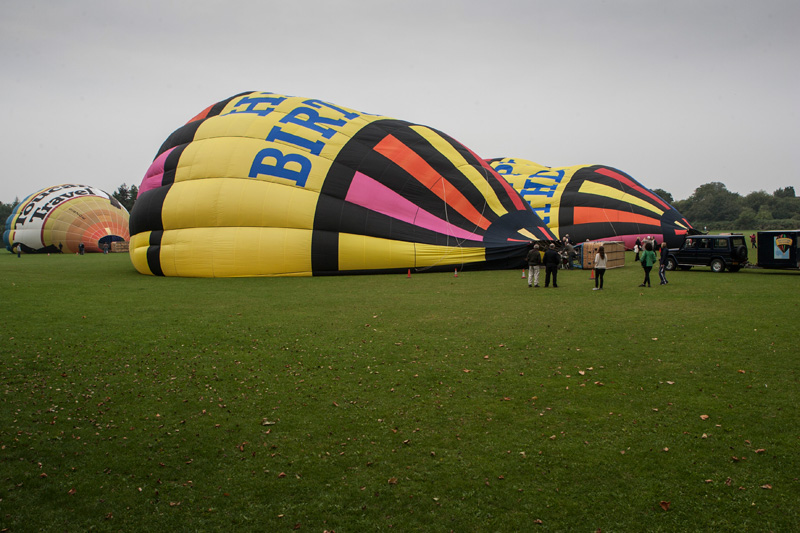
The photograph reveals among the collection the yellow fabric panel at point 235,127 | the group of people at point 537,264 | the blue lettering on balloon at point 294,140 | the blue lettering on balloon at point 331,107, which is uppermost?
the blue lettering on balloon at point 331,107

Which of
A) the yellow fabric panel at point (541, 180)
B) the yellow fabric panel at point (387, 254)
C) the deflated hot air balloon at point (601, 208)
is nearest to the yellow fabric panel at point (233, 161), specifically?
the yellow fabric panel at point (387, 254)

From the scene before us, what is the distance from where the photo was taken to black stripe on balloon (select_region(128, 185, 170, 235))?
68.2 feet

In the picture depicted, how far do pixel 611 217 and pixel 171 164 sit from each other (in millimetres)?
20717

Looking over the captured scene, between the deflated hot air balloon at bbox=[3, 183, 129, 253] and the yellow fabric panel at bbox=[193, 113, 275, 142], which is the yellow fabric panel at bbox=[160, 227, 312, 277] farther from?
the deflated hot air balloon at bbox=[3, 183, 129, 253]

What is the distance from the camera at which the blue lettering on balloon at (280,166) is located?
19.5 metres

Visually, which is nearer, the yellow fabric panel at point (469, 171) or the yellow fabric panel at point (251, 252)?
the yellow fabric panel at point (251, 252)

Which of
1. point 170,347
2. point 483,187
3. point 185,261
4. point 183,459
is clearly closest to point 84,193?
point 185,261

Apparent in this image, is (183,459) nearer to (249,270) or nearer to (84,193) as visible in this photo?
(249,270)

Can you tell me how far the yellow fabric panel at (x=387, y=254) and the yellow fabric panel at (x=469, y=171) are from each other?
247 cm

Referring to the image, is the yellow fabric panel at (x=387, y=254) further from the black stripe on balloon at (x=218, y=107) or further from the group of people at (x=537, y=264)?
the black stripe on balloon at (x=218, y=107)

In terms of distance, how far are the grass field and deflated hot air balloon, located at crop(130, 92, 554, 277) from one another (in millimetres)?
8475

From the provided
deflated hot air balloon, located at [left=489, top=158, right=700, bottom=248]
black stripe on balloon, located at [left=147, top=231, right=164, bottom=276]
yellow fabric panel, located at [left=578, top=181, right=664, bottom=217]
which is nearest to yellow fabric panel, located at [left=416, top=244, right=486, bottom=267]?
black stripe on balloon, located at [left=147, top=231, right=164, bottom=276]

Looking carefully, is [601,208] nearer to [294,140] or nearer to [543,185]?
[543,185]

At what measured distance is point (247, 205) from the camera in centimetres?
1919
